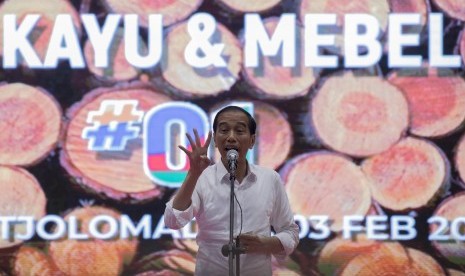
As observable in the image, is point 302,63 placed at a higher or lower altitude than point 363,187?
higher

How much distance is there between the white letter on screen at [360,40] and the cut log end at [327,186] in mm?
543

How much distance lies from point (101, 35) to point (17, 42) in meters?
0.47

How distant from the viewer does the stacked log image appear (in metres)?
4.77

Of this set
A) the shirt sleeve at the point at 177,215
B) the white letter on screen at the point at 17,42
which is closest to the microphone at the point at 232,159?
the shirt sleeve at the point at 177,215

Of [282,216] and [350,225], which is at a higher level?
[282,216]

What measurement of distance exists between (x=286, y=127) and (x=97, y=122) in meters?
1.04

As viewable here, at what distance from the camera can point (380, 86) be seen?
480cm

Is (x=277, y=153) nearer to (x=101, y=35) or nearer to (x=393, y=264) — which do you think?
(x=393, y=264)

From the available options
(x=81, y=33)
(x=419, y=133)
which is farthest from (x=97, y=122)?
(x=419, y=133)

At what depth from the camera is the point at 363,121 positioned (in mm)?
4793

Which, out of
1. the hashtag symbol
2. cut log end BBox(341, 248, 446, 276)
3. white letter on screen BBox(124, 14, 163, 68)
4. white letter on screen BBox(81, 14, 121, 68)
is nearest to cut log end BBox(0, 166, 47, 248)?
the hashtag symbol

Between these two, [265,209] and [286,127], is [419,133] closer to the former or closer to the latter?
[286,127]

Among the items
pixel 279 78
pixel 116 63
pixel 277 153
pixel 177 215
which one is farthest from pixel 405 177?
pixel 177 215

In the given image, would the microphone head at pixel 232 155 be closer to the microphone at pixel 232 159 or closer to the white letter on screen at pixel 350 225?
the microphone at pixel 232 159
